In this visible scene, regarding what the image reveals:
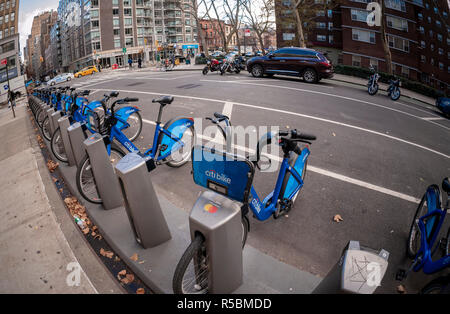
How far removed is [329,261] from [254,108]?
708cm

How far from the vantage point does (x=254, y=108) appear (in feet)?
30.7

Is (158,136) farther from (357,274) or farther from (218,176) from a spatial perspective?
(357,274)

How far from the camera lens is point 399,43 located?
2603cm

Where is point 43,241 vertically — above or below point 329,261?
above

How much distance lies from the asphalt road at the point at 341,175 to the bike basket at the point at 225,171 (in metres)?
1.11

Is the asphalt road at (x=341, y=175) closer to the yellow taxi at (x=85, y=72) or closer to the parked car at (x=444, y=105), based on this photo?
the parked car at (x=444, y=105)

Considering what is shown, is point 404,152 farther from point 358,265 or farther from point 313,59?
point 313,59

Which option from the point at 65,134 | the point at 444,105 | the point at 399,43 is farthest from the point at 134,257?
the point at 399,43

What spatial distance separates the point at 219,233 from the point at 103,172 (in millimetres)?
2381

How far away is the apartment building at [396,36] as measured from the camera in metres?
10.6

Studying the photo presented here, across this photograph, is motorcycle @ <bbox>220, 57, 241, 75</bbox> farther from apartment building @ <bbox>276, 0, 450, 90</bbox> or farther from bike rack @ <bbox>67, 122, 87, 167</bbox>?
bike rack @ <bbox>67, 122, 87, 167</bbox>

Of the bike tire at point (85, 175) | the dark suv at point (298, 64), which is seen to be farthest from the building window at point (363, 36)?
the bike tire at point (85, 175)

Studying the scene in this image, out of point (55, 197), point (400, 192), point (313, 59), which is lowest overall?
point (400, 192)

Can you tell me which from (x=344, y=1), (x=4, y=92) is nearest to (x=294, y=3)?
(x=344, y=1)
